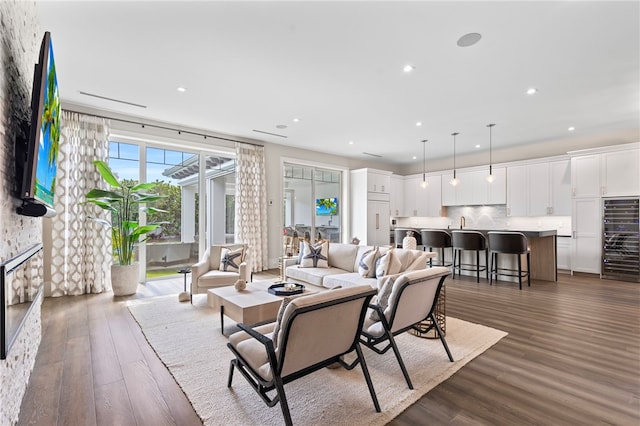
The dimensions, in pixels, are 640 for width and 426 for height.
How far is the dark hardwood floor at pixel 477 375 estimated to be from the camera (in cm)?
191

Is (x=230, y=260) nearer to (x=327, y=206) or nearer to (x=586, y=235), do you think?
(x=327, y=206)

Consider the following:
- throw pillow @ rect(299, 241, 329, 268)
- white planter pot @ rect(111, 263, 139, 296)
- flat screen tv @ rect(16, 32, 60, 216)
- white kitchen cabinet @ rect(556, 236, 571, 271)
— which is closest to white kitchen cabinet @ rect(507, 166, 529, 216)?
white kitchen cabinet @ rect(556, 236, 571, 271)

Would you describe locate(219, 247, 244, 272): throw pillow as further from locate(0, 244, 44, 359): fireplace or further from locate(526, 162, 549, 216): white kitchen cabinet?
locate(526, 162, 549, 216): white kitchen cabinet

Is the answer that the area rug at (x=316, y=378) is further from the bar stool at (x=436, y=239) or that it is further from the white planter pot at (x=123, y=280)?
the bar stool at (x=436, y=239)

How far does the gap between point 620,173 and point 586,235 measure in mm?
1345

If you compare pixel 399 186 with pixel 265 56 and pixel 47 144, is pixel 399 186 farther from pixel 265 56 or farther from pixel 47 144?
pixel 47 144

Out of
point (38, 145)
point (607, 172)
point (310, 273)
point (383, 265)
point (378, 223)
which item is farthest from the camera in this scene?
point (378, 223)

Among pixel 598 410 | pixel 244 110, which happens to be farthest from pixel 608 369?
pixel 244 110

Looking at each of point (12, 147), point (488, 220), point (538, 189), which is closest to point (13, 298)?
point (12, 147)

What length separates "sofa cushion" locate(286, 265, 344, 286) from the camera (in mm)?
4340

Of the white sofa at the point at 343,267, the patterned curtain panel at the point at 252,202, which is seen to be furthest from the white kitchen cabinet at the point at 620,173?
Answer: the patterned curtain panel at the point at 252,202

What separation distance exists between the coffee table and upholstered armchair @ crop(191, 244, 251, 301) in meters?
0.74

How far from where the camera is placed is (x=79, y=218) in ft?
15.5

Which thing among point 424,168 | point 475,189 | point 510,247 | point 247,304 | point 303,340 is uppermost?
point 424,168
